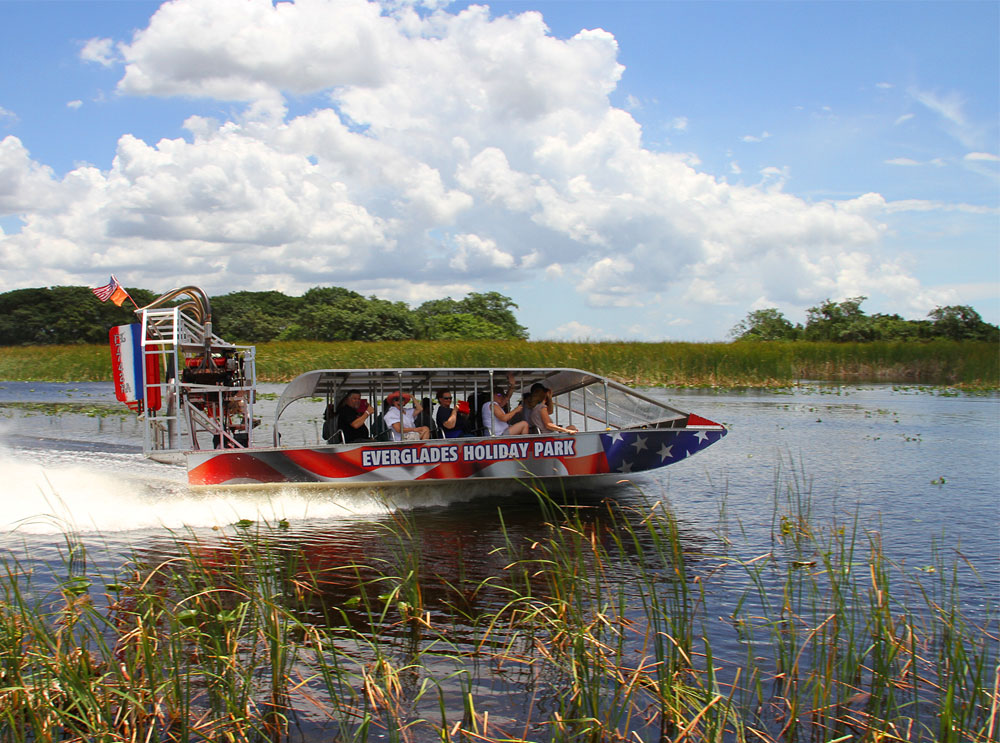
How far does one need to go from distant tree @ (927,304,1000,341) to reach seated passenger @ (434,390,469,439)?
55.2 meters

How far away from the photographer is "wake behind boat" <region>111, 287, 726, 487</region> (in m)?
10.6

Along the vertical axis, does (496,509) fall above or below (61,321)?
below

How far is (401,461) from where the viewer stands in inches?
429

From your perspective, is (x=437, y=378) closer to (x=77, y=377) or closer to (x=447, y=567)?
(x=447, y=567)

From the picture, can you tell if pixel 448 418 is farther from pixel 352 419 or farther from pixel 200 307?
pixel 200 307

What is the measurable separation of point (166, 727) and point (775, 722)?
3.70 m

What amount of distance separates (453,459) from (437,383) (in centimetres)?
199

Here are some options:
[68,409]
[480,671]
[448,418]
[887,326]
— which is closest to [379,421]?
[448,418]

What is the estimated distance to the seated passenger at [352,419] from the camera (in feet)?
37.5

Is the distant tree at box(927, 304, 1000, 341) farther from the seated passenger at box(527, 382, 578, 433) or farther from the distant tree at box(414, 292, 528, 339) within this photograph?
the seated passenger at box(527, 382, 578, 433)

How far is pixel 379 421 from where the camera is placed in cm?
1187

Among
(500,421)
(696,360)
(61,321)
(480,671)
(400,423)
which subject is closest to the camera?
(480,671)

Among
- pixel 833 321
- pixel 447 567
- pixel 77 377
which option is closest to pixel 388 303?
pixel 77 377

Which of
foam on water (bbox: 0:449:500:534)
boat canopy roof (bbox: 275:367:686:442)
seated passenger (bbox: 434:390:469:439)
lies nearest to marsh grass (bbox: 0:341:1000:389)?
boat canopy roof (bbox: 275:367:686:442)
